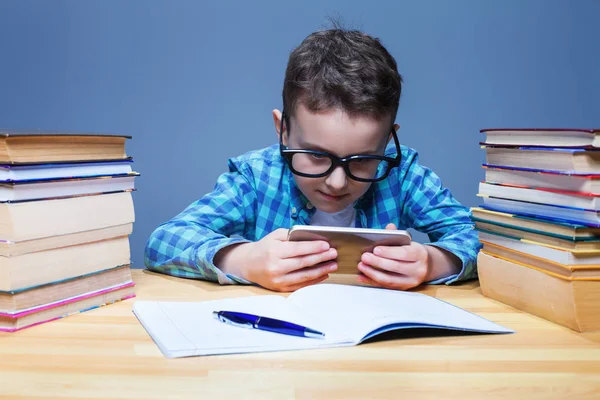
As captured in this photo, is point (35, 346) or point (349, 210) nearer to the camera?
point (35, 346)

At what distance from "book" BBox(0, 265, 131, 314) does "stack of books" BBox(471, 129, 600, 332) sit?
676mm

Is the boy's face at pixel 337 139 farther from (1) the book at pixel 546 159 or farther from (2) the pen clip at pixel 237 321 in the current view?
(2) the pen clip at pixel 237 321

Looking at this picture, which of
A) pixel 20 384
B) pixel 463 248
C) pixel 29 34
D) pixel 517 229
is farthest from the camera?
pixel 29 34

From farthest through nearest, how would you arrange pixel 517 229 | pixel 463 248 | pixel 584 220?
pixel 463 248 → pixel 517 229 → pixel 584 220

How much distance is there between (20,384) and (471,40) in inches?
86.6

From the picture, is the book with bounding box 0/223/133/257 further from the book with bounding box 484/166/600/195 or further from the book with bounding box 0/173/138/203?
the book with bounding box 484/166/600/195

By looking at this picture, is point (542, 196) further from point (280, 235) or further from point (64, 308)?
point (64, 308)

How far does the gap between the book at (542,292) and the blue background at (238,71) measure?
1.41 metres

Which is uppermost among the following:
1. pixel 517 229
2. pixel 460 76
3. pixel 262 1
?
pixel 262 1

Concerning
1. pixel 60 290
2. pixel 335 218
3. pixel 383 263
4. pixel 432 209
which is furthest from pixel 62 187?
pixel 432 209

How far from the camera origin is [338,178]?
1.40 meters

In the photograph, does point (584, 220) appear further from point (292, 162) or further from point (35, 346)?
point (35, 346)

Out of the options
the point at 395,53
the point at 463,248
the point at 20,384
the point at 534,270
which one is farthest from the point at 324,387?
the point at 395,53

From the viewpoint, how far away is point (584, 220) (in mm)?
966
